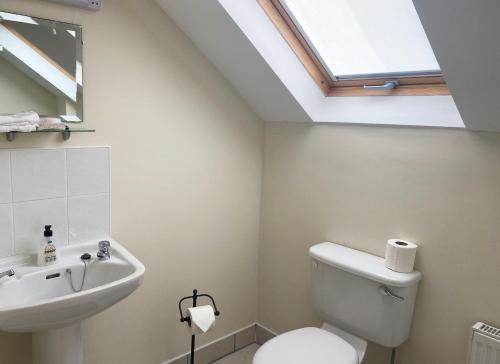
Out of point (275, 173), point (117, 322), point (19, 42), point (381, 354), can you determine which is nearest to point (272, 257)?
point (275, 173)

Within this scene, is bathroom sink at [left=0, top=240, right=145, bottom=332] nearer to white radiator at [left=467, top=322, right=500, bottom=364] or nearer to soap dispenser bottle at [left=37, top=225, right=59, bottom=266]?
soap dispenser bottle at [left=37, top=225, right=59, bottom=266]

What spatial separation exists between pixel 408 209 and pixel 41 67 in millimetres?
1617

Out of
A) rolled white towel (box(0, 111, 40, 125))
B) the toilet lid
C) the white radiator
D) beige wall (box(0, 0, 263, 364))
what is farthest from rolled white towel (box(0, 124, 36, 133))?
the white radiator

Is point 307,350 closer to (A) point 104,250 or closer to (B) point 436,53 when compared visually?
(A) point 104,250

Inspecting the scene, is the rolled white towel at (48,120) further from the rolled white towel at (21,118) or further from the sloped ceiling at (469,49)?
the sloped ceiling at (469,49)

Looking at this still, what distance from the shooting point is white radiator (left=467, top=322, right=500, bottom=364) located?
1454mm

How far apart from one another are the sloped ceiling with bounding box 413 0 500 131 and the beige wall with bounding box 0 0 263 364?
44.6 inches

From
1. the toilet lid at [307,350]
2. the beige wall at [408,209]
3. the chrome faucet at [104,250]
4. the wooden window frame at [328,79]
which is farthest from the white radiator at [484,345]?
the chrome faucet at [104,250]

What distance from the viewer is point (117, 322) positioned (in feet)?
6.27

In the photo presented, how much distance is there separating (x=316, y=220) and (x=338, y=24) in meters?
0.97

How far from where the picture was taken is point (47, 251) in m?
1.57

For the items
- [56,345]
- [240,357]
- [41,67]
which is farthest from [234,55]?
[240,357]

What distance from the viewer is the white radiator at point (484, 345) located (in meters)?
1.45

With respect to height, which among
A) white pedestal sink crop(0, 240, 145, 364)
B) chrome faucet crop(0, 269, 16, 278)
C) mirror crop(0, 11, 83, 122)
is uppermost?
mirror crop(0, 11, 83, 122)
